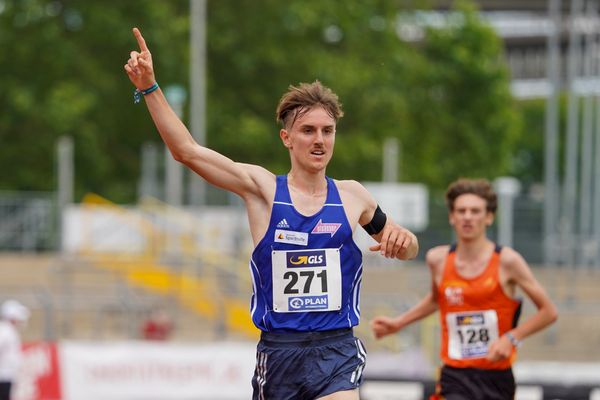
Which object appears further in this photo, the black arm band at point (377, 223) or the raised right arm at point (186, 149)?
the black arm band at point (377, 223)

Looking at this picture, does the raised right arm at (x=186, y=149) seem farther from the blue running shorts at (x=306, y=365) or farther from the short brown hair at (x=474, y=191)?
the short brown hair at (x=474, y=191)

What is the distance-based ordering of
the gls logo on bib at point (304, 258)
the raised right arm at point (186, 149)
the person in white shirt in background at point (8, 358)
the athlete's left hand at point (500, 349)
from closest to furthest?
the raised right arm at point (186, 149)
the gls logo on bib at point (304, 258)
the athlete's left hand at point (500, 349)
the person in white shirt in background at point (8, 358)

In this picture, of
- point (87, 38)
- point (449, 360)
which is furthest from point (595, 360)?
point (87, 38)

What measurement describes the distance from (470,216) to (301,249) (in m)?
2.54

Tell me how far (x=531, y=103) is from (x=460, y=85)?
3573 cm

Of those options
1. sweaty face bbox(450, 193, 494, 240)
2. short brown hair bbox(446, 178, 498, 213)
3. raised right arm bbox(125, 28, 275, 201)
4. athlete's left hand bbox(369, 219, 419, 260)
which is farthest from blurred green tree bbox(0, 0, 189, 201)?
athlete's left hand bbox(369, 219, 419, 260)

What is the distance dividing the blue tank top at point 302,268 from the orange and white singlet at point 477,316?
2176 millimetres

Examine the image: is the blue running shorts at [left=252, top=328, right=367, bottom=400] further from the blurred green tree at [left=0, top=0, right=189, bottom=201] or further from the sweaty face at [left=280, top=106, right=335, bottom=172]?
the blurred green tree at [left=0, top=0, right=189, bottom=201]

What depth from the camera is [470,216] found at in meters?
8.09

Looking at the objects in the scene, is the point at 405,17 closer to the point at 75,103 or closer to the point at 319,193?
the point at 75,103

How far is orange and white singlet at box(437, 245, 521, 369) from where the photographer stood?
7895 mm

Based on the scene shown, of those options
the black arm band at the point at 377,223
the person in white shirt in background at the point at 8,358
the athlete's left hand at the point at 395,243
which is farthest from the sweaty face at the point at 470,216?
the person in white shirt in background at the point at 8,358

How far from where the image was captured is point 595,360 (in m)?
18.2

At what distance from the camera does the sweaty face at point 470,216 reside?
8.07m
